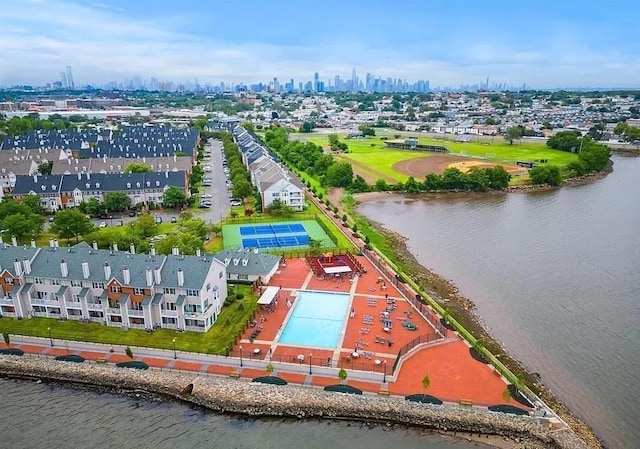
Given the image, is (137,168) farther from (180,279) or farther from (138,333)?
(180,279)

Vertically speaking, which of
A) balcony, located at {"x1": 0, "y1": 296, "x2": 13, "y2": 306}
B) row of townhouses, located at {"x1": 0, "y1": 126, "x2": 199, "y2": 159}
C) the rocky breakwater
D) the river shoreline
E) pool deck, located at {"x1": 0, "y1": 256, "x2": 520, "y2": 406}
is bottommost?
the river shoreline

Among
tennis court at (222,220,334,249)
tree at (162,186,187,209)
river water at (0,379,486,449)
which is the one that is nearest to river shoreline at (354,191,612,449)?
river water at (0,379,486,449)

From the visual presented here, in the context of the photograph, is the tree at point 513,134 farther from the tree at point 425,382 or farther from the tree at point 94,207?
the tree at point 425,382

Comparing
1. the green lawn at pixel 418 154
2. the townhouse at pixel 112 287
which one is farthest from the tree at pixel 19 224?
the green lawn at pixel 418 154

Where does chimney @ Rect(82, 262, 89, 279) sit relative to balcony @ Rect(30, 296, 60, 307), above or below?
above

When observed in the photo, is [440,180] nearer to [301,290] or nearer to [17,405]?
[301,290]

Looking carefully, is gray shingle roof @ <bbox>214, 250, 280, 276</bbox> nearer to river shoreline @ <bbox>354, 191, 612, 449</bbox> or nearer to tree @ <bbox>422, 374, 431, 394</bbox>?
river shoreline @ <bbox>354, 191, 612, 449</bbox>
